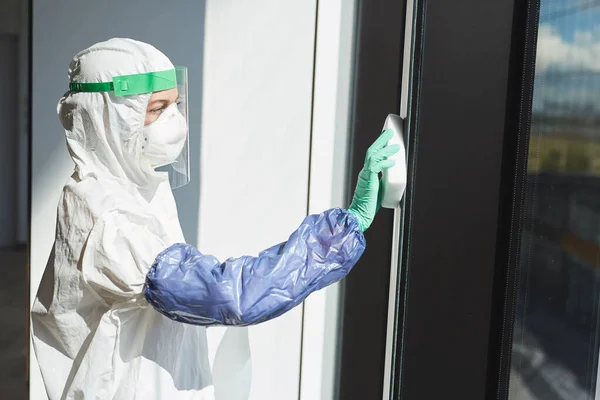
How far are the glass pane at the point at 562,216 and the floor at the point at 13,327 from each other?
192cm

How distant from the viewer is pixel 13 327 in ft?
12.5

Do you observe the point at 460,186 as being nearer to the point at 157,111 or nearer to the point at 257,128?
the point at 257,128

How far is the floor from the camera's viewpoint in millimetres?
2936

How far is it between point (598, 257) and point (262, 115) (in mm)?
890

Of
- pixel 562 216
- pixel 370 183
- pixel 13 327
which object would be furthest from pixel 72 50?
pixel 13 327

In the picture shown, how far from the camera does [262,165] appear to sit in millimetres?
1849

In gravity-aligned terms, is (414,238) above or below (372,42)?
below

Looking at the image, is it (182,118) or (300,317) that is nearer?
(182,118)

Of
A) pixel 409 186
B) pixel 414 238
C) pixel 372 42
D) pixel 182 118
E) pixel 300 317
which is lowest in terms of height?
pixel 300 317

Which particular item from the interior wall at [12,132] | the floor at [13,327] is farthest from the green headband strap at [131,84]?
the interior wall at [12,132]

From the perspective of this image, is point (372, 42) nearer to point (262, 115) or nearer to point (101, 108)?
point (262, 115)

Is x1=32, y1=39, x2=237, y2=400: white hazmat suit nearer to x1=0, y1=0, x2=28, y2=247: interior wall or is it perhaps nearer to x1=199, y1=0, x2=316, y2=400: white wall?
x1=199, y1=0, x2=316, y2=400: white wall

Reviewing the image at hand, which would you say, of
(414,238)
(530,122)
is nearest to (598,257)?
(530,122)

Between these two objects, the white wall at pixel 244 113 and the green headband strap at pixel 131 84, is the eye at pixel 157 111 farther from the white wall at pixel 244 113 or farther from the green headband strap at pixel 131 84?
the white wall at pixel 244 113
